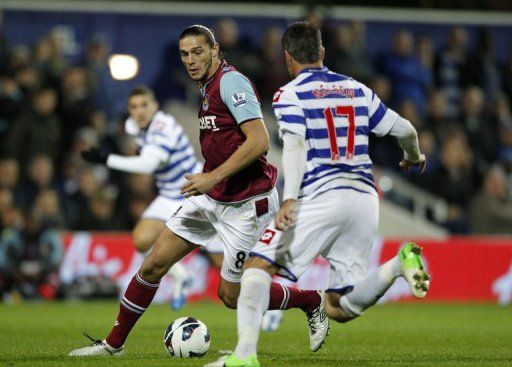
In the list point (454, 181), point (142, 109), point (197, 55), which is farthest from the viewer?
point (454, 181)

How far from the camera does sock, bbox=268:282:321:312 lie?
786cm

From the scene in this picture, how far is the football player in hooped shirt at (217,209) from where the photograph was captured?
7508 millimetres

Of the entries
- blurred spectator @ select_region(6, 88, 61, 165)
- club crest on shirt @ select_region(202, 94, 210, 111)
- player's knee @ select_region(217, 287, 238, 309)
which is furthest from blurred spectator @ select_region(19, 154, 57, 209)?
club crest on shirt @ select_region(202, 94, 210, 111)

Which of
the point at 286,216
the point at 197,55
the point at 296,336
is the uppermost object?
the point at 197,55

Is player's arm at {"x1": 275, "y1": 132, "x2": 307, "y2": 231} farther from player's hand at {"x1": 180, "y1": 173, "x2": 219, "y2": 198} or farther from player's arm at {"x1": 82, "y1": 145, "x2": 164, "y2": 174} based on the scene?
player's arm at {"x1": 82, "y1": 145, "x2": 164, "y2": 174}

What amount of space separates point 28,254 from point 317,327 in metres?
8.04

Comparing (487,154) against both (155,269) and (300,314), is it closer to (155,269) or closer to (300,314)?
(300,314)

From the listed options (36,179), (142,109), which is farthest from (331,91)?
(36,179)

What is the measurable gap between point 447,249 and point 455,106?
4028 mm

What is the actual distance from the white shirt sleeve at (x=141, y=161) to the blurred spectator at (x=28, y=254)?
16.7 ft

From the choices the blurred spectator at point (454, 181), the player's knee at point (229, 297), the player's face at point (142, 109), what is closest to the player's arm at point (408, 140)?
the player's knee at point (229, 297)

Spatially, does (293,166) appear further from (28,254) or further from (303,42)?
(28,254)

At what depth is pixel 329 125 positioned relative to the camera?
6.69 m

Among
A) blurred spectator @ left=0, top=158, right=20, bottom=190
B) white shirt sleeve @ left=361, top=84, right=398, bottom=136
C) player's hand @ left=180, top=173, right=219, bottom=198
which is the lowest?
blurred spectator @ left=0, top=158, right=20, bottom=190
